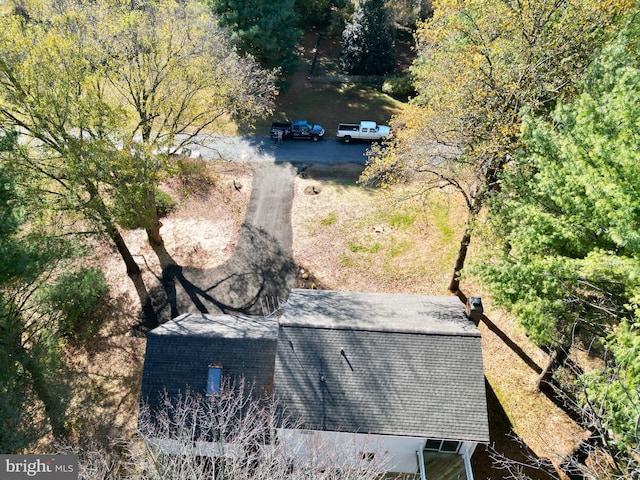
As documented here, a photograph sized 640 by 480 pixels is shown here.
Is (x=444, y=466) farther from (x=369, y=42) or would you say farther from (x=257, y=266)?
(x=369, y=42)

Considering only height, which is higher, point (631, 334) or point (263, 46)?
point (263, 46)

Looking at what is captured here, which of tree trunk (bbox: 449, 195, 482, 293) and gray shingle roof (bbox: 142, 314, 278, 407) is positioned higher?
tree trunk (bbox: 449, 195, 482, 293)

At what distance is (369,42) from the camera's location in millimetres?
39375

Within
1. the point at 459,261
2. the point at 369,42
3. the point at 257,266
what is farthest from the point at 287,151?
the point at 459,261

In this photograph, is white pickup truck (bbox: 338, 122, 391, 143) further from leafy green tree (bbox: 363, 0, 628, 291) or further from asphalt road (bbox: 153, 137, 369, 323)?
leafy green tree (bbox: 363, 0, 628, 291)

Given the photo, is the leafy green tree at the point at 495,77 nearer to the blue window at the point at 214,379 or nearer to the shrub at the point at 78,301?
the blue window at the point at 214,379

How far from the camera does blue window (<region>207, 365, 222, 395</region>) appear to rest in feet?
50.8

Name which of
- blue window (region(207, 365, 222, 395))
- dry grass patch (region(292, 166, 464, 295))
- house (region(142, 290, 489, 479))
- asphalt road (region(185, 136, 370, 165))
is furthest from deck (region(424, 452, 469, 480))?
asphalt road (region(185, 136, 370, 165))

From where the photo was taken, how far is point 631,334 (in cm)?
995

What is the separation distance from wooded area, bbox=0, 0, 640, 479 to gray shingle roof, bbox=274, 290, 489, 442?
273cm

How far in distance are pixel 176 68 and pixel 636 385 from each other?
2355cm

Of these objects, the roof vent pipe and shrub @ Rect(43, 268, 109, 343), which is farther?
shrub @ Rect(43, 268, 109, 343)

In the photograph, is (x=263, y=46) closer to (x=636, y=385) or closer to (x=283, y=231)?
(x=283, y=231)

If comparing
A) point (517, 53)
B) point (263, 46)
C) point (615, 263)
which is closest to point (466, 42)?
point (517, 53)
